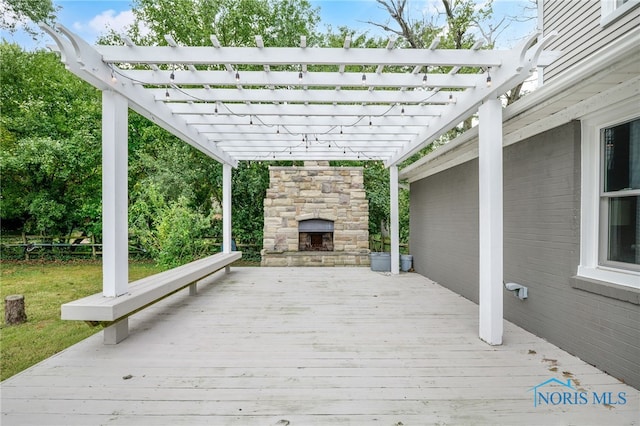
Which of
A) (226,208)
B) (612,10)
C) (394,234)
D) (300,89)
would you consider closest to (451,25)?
(612,10)

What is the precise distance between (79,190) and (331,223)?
24.7 feet

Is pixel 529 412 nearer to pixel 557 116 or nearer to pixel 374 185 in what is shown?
pixel 557 116

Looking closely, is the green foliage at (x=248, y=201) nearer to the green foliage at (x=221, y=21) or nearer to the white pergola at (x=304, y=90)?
the green foliage at (x=221, y=21)

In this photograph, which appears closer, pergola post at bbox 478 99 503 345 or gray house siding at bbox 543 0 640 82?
pergola post at bbox 478 99 503 345

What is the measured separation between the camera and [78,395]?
202 cm

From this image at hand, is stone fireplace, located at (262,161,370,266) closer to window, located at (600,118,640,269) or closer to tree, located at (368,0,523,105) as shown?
tree, located at (368,0,523,105)

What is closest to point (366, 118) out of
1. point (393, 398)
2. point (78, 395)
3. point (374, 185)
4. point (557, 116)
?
point (557, 116)

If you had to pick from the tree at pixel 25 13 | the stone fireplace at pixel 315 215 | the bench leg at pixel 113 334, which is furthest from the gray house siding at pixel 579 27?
the tree at pixel 25 13

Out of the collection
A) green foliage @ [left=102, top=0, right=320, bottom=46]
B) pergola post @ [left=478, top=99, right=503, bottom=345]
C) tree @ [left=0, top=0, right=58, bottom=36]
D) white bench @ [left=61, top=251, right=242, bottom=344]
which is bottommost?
white bench @ [left=61, top=251, right=242, bottom=344]

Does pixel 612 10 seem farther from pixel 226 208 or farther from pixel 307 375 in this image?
pixel 226 208

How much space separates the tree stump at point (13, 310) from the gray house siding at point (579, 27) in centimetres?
701

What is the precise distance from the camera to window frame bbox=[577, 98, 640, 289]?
2418 millimetres

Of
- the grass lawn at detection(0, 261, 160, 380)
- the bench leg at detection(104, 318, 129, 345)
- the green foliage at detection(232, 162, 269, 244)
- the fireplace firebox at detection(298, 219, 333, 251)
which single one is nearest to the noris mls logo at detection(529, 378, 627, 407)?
the bench leg at detection(104, 318, 129, 345)

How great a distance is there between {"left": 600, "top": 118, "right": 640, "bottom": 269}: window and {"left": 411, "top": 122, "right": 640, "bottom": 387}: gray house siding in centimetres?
18
